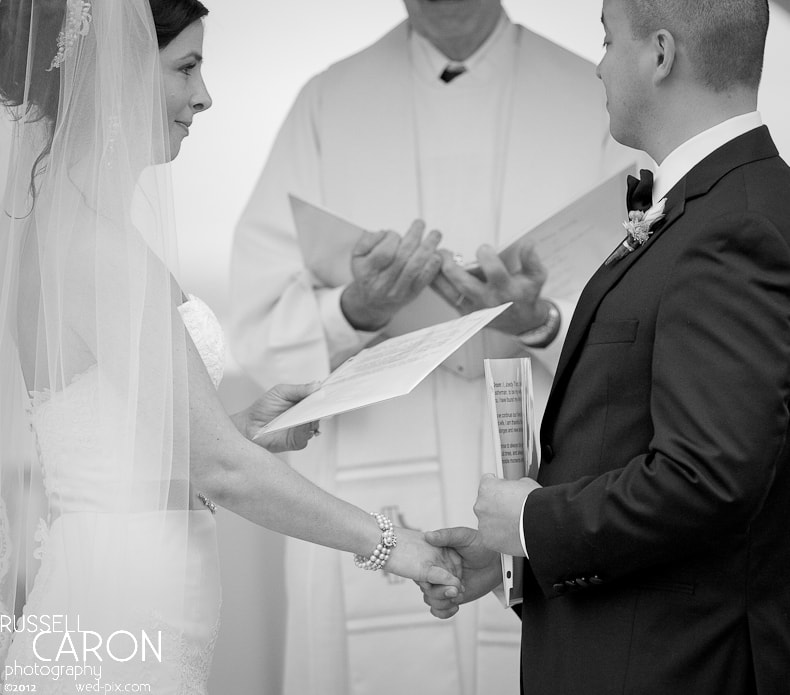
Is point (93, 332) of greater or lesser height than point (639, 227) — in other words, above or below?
below

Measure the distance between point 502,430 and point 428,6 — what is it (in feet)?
5.90

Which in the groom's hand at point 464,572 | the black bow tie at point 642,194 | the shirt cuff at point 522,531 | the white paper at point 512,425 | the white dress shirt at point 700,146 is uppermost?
the white dress shirt at point 700,146

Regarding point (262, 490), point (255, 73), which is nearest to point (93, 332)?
point (262, 490)

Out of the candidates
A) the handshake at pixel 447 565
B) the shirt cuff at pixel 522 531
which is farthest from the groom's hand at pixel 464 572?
the shirt cuff at pixel 522 531

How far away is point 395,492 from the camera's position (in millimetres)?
3273

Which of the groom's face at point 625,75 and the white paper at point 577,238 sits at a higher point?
the groom's face at point 625,75

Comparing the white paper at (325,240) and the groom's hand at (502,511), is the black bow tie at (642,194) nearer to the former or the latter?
the groom's hand at (502,511)

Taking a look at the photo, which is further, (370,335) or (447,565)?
(370,335)

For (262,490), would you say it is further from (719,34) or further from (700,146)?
(719,34)

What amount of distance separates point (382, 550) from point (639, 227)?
90 cm

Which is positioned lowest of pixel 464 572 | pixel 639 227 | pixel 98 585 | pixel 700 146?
pixel 464 572

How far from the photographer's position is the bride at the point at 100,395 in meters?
1.93

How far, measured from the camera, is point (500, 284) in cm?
278

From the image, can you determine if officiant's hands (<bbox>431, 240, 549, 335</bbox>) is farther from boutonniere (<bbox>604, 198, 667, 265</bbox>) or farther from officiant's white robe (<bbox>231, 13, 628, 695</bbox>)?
boutonniere (<bbox>604, 198, 667, 265</bbox>)
